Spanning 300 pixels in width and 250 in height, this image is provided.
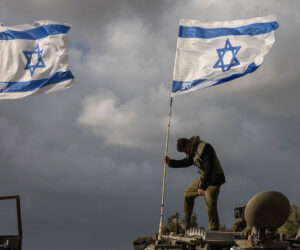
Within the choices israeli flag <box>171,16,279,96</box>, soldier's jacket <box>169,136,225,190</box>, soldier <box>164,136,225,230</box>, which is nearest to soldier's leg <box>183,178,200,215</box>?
soldier <box>164,136,225,230</box>

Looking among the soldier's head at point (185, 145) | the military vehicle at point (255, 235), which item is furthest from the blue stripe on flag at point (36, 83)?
the military vehicle at point (255, 235)

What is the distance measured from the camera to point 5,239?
12.6 m

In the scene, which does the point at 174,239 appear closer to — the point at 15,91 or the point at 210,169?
the point at 210,169

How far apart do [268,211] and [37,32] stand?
11407mm

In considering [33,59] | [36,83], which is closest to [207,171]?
[36,83]

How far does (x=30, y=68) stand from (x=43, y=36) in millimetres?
1353

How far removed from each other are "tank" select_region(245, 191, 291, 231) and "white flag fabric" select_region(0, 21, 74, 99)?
870 cm

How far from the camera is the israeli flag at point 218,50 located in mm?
17938

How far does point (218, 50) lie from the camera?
18.5 meters

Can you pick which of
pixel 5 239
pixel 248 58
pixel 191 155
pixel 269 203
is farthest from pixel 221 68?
pixel 5 239

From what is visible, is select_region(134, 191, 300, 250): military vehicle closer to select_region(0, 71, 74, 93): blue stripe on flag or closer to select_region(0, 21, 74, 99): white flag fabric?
select_region(0, 71, 74, 93): blue stripe on flag

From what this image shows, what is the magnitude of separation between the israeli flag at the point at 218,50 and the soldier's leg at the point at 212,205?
3725mm

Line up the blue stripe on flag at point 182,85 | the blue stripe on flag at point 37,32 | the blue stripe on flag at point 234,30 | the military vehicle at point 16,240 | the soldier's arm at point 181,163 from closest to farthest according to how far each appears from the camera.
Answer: the military vehicle at point 16,240
the soldier's arm at point 181,163
the blue stripe on flag at point 182,85
the blue stripe on flag at point 234,30
the blue stripe on flag at point 37,32

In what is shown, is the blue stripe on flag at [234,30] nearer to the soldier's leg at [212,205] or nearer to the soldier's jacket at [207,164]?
the soldier's jacket at [207,164]
